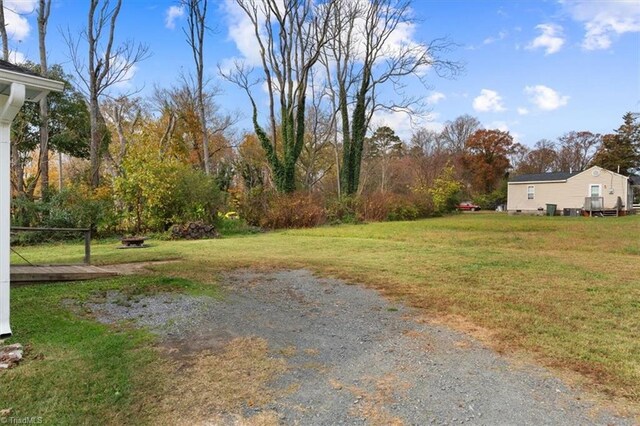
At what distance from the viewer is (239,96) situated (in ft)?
74.8

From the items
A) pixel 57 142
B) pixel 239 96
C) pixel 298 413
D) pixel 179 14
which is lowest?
pixel 298 413

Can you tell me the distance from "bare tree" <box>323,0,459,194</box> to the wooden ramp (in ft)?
59.5

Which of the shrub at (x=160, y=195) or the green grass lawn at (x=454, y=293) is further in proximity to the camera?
the shrub at (x=160, y=195)

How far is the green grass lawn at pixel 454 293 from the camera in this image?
9.68 ft

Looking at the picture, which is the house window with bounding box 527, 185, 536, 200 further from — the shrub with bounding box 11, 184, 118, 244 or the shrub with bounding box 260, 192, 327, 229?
the shrub with bounding box 11, 184, 118, 244

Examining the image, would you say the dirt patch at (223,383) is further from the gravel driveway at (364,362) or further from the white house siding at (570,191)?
the white house siding at (570,191)

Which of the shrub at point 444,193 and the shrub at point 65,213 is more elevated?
the shrub at point 444,193

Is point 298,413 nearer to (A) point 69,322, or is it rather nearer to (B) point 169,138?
(A) point 69,322

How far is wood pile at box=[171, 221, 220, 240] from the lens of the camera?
40.6ft

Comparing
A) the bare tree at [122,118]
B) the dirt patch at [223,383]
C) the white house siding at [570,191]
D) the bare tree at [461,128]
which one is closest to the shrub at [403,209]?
the white house siding at [570,191]

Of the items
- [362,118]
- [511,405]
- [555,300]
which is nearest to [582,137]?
[362,118]

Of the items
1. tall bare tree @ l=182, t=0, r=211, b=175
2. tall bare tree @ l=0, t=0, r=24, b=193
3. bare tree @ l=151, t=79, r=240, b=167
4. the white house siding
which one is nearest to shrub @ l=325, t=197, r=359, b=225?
tall bare tree @ l=182, t=0, r=211, b=175

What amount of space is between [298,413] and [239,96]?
22442mm

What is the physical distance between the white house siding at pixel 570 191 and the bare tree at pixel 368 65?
13.5m
